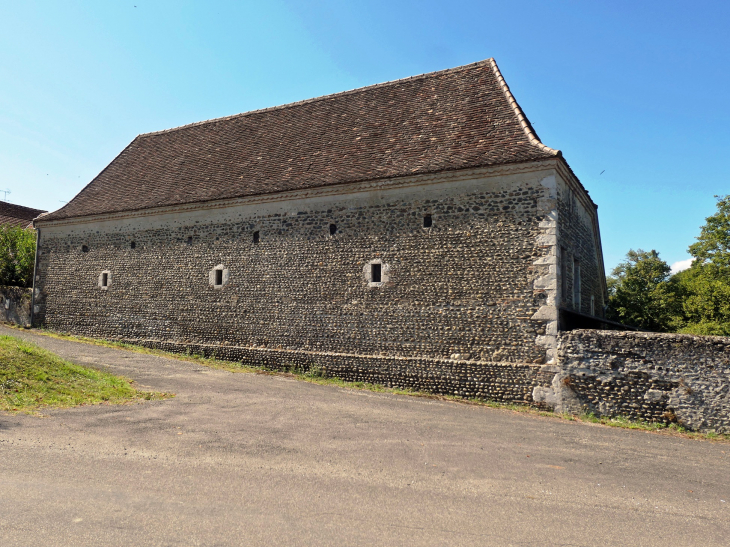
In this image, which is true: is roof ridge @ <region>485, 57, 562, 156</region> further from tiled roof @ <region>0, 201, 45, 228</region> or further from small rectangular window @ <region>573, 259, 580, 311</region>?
tiled roof @ <region>0, 201, 45, 228</region>

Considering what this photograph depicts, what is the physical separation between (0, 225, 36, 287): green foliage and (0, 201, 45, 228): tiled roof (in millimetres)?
7253

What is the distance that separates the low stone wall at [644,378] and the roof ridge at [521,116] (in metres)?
4.16

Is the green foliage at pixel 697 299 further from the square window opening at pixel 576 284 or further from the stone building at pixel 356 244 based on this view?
the square window opening at pixel 576 284

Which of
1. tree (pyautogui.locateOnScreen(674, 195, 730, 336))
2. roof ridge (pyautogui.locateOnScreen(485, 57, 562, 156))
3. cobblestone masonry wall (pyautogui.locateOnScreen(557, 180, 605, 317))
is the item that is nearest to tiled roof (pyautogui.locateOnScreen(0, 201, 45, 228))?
roof ridge (pyautogui.locateOnScreen(485, 57, 562, 156))

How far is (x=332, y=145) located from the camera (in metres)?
14.4

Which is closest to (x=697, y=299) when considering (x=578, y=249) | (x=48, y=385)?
(x=578, y=249)

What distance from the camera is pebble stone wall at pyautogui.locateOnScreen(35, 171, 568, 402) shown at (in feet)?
35.9

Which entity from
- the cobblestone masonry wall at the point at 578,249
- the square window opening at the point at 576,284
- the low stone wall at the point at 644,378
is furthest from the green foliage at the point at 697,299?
the low stone wall at the point at 644,378

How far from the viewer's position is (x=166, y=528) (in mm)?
3830

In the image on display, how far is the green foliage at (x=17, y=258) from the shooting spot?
65.4 ft

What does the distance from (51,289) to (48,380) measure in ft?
37.3

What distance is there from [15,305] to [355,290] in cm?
1528

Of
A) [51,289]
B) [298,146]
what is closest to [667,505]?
[298,146]

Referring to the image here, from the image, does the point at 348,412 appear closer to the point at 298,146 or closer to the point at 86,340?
the point at 298,146
